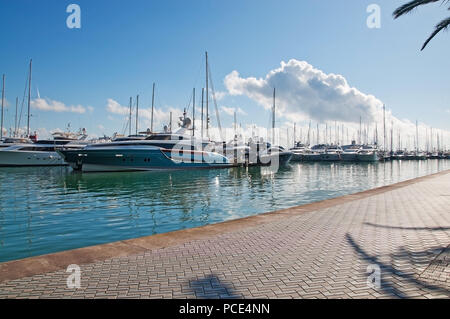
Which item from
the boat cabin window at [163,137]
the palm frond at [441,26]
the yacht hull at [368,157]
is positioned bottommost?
the yacht hull at [368,157]

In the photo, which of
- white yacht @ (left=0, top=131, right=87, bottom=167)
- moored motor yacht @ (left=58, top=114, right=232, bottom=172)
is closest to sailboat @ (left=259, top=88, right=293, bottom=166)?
moored motor yacht @ (left=58, top=114, right=232, bottom=172)

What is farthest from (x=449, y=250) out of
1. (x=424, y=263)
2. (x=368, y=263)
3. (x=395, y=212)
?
(x=395, y=212)

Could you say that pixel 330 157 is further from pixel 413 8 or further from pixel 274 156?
pixel 413 8

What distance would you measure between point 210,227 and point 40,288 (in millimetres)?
4411

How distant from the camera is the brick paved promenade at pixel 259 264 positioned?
4.24m

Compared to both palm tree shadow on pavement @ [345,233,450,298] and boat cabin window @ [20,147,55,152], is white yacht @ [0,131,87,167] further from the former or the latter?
palm tree shadow on pavement @ [345,233,450,298]

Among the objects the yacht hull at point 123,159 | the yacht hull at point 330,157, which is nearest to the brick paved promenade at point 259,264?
the yacht hull at point 123,159

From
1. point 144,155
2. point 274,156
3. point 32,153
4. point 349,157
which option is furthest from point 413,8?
point 349,157

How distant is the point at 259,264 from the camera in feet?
17.4

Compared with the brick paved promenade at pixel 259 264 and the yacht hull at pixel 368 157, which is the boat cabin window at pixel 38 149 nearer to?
the brick paved promenade at pixel 259 264

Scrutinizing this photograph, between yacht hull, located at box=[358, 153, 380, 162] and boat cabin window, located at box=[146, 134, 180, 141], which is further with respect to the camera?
yacht hull, located at box=[358, 153, 380, 162]

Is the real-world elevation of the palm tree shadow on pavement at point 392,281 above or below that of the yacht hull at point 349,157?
below

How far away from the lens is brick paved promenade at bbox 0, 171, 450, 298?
4.24m
